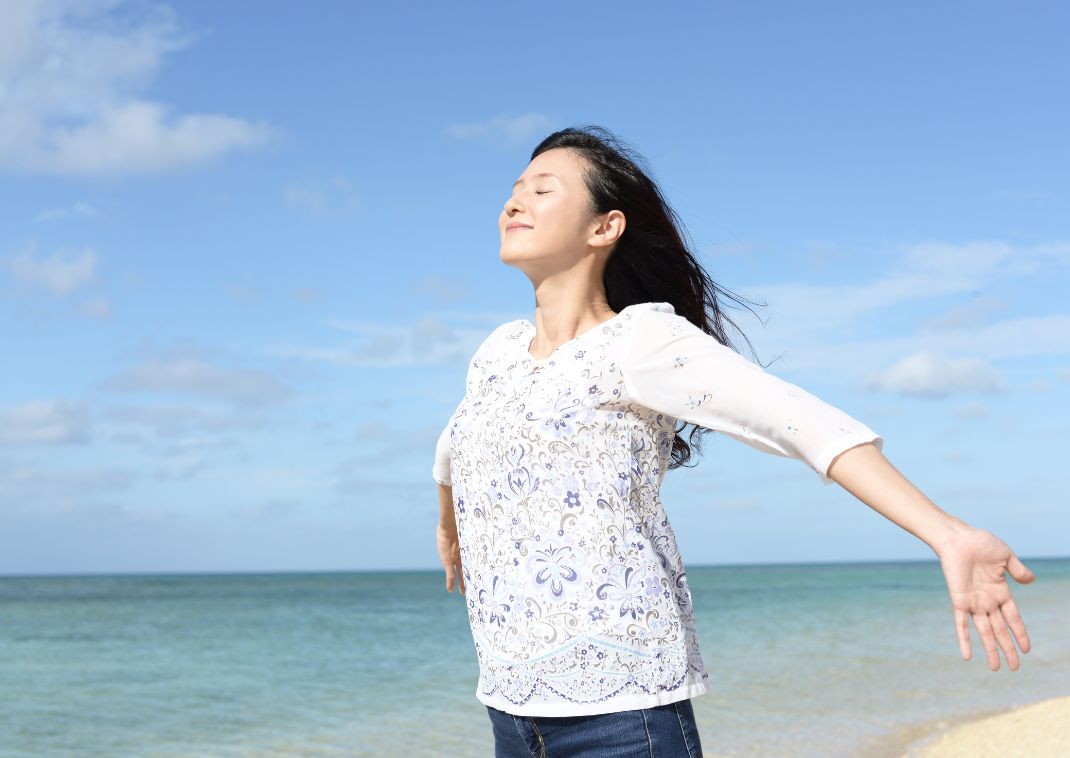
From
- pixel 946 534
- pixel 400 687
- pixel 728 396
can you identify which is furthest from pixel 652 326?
pixel 400 687

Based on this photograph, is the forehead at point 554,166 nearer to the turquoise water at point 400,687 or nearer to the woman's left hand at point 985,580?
the woman's left hand at point 985,580

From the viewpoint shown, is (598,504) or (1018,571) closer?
(1018,571)

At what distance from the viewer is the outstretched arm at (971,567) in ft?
5.19

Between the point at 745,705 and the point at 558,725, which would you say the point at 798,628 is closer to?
the point at 745,705

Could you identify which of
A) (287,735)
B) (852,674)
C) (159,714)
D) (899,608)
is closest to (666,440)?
(287,735)

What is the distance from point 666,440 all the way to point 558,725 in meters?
0.60

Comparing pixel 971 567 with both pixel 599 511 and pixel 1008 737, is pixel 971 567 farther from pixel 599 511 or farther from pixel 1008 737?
pixel 1008 737

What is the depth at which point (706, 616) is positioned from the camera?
27.0 meters

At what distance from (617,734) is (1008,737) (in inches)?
272

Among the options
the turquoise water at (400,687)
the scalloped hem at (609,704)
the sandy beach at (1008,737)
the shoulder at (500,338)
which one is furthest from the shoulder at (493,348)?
the turquoise water at (400,687)

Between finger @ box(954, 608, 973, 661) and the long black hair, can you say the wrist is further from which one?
the long black hair

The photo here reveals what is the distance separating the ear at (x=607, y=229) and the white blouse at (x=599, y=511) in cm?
27

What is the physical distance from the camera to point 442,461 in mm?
2740

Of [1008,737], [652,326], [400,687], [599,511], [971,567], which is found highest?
[652,326]
